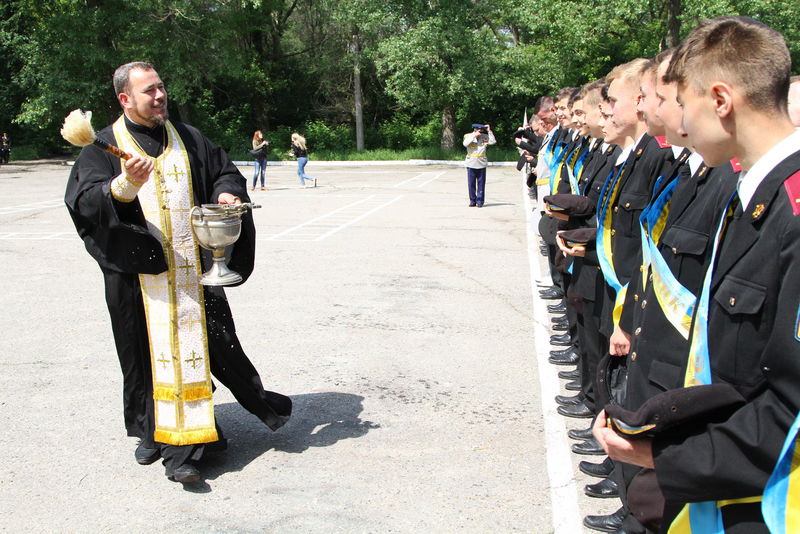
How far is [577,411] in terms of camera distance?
5.08 meters

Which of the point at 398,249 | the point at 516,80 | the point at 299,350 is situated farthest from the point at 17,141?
the point at 299,350

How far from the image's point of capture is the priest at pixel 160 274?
13.8ft

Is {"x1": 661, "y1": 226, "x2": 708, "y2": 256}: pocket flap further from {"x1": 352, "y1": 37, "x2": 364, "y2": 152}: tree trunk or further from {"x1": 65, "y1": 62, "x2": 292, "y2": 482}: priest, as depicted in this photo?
{"x1": 352, "y1": 37, "x2": 364, "y2": 152}: tree trunk

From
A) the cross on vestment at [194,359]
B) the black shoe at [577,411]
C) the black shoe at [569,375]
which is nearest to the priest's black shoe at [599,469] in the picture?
the black shoe at [577,411]

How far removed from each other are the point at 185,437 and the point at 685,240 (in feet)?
9.72

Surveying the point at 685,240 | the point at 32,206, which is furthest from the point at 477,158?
the point at 685,240

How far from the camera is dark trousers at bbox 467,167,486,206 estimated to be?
16312mm

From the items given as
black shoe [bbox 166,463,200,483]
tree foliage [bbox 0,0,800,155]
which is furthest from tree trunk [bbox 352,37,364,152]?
black shoe [bbox 166,463,200,483]

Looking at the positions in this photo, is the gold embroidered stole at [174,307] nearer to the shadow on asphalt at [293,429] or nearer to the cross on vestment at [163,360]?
the cross on vestment at [163,360]

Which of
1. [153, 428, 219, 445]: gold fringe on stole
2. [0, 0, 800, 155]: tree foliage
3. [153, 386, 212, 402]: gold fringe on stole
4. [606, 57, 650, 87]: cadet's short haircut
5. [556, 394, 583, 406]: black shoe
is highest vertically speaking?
[0, 0, 800, 155]: tree foliage

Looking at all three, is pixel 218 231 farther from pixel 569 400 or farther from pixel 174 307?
pixel 569 400

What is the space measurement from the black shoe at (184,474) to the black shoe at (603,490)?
6.78 ft

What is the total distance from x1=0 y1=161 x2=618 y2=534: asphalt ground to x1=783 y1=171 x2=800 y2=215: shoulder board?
7.97 ft

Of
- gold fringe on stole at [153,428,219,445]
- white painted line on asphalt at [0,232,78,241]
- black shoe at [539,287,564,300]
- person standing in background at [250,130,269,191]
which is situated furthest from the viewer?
person standing in background at [250,130,269,191]
